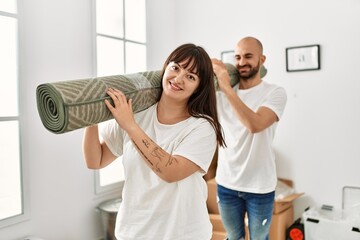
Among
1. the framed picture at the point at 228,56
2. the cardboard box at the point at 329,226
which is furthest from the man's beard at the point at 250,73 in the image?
the cardboard box at the point at 329,226

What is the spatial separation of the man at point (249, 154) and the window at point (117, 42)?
1.15 metres

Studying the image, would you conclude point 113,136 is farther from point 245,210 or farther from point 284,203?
point 284,203

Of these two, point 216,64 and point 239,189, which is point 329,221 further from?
point 216,64

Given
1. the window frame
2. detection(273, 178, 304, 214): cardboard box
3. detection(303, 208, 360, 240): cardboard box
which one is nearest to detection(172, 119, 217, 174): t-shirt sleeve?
the window frame

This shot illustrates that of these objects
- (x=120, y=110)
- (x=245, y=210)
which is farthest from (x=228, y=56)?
(x=120, y=110)

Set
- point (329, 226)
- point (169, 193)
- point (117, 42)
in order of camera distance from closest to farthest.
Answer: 1. point (169, 193)
2. point (329, 226)
3. point (117, 42)

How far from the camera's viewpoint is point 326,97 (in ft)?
8.78

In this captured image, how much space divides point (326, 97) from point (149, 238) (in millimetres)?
2097

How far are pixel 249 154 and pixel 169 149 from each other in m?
0.83

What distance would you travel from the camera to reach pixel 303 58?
8.98 feet

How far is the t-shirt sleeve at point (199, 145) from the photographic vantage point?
1.13 m

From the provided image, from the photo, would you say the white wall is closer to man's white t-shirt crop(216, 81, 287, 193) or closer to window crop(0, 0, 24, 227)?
window crop(0, 0, 24, 227)

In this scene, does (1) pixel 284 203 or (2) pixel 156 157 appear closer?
(2) pixel 156 157

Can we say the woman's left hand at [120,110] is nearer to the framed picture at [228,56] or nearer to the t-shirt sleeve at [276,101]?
the t-shirt sleeve at [276,101]
